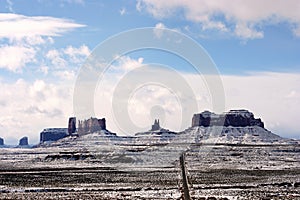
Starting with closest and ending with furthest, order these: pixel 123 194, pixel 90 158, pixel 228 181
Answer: pixel 123 194
pixel 228 181
pixel 90 158

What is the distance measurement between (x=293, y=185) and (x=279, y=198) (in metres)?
16.6

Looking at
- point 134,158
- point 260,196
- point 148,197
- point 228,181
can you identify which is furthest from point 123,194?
point 134,158

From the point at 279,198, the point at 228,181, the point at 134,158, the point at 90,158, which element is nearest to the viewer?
the point at 279,198

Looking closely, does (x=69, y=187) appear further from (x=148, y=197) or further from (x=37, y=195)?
(x=148, y=197)

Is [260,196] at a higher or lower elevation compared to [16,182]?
lower

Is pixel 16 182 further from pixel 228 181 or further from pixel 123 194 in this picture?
pixel 228 181

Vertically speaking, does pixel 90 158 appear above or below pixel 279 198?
above

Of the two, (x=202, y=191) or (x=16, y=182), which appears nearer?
(x=202, y=191)

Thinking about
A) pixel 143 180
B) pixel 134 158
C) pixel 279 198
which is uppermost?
pixel 134 158

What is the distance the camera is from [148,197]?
2359 inches

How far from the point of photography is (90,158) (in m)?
175

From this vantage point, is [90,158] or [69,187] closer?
[69,187]

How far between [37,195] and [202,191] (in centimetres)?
2117

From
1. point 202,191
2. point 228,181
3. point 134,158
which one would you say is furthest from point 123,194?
point 134,158
